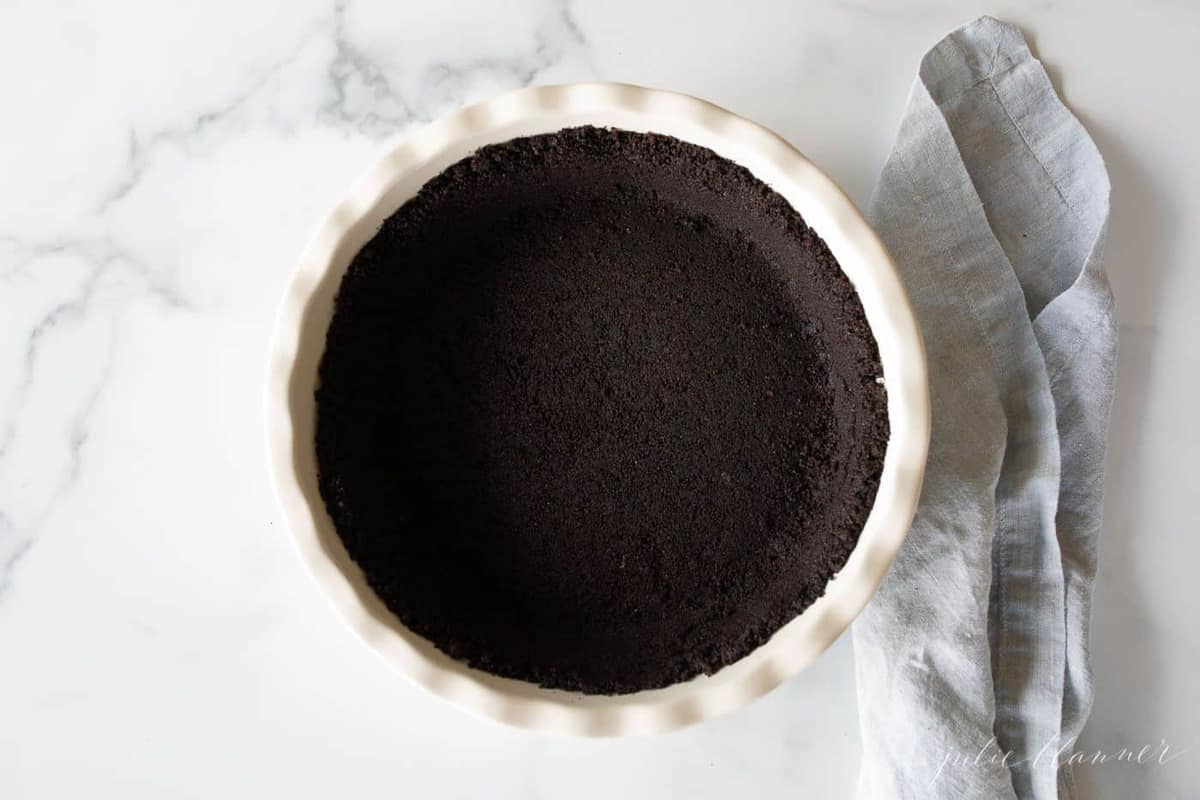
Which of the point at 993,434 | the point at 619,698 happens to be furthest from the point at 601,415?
the point at 993,434

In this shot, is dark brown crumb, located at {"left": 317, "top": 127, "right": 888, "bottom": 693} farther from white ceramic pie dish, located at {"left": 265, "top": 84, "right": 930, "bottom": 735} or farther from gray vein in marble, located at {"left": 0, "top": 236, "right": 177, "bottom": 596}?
gray vein in marble, located at {"left": 0, "top": 236, "right": 177, "bottom": 596}

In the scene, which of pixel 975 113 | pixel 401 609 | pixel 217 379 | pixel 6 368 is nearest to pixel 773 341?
pixel 975 113

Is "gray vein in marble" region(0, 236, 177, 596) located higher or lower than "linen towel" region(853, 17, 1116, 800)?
higher

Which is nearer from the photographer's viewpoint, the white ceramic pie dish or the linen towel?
the white ceramic pie dish

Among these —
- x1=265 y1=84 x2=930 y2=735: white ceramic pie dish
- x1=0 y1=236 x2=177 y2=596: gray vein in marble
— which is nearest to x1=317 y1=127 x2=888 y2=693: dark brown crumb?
x1=265 y1=84 x2=930 y2=735: white ceramic pie dish

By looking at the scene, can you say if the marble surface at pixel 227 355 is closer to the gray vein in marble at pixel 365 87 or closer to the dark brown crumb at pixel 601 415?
the gray vein in marble at pixel 365 87

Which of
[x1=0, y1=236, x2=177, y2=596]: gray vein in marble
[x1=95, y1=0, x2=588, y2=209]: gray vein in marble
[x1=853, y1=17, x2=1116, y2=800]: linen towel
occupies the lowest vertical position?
[x1=853, y1=17, x2=1116, y2=800]: linen towel
